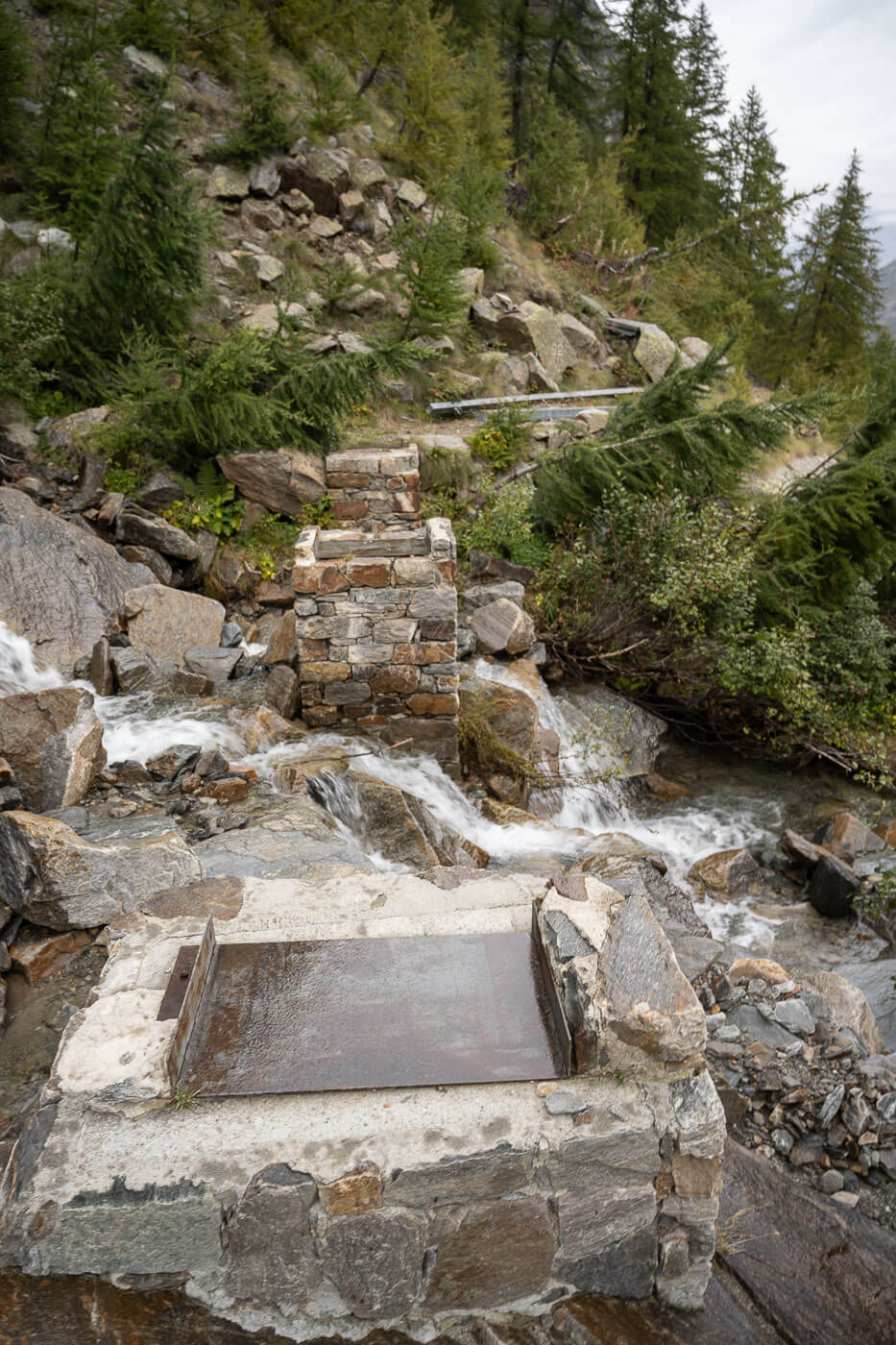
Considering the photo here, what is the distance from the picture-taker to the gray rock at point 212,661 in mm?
7027

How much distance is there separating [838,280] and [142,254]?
20918mm

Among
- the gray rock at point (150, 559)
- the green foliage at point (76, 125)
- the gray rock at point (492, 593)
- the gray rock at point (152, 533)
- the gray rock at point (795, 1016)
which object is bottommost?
the gray rock at point (795, 1016)

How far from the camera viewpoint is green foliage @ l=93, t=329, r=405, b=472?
28.3ft

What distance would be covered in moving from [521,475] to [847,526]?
4165mm

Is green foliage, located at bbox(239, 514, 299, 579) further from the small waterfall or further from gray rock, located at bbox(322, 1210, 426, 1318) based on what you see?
gray rock, located at bbox(322, 1210, 426, 1318)

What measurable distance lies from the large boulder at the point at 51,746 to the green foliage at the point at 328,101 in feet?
47.6

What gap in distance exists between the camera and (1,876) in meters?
3.40

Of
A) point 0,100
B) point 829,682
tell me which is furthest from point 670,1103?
point 0,100

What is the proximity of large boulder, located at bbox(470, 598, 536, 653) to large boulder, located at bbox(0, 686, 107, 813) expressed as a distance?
4252 mm

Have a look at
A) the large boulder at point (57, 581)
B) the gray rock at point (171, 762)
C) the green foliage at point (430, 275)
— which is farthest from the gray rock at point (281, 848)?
the green foliage at point (430, 275)

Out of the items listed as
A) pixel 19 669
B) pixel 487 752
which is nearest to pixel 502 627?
pixel 487 752

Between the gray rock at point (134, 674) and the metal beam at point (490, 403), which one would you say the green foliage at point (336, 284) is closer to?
the metal beam at point (490, 403)

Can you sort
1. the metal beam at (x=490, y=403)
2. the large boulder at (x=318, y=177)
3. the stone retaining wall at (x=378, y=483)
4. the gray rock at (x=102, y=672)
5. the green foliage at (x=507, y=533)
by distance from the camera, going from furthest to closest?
the large boulder at (x=318, y=177) < the metal beam at (x=490, y=403) < the green foliage at (x=507, y=533) < the stone retaining wall at (x=378, y=483) < the gray rock at (x=102, y=672)

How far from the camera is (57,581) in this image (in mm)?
6926
